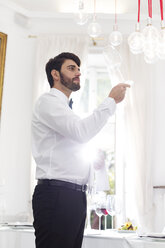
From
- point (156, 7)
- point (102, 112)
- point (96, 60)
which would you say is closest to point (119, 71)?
point (96, 60)

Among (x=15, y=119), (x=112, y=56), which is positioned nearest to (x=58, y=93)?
(x=112, y=56)

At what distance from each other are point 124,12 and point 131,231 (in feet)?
8.85

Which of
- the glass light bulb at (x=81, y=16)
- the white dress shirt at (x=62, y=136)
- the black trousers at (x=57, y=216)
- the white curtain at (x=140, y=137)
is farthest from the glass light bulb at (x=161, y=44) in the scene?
the white curtain at (x=140, y=137)

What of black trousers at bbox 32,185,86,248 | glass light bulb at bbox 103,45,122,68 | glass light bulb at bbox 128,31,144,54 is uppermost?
glass light bulb at bbox 128,31,144,54

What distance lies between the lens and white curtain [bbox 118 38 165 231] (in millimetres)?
3702

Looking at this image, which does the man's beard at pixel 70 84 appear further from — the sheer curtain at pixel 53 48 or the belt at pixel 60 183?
the sheer curtain at pixel 53 48

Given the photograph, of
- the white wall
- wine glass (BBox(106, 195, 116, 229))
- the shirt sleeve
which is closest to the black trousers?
the shirt sleeve

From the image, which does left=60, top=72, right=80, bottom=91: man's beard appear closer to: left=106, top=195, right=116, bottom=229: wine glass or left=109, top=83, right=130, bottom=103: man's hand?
left=109, top=83, right=130, bottom=103: man's hand

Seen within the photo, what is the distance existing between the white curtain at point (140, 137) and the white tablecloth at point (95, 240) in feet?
4.91

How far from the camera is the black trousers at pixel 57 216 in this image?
5.48ft

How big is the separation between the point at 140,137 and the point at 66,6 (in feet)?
5.51

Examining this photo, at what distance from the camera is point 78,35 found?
4.19 meters

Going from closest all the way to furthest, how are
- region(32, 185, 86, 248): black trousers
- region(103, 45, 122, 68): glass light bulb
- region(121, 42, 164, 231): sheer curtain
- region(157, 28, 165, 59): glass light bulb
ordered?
1. region(32, 185, 86, 248): black trousers
2. region(157, 28, 165, 59): glass light bulb
3. region(103, 45, 122, 68): glass light bulb
4. region(121, 42, 164, 231): sheer curtain

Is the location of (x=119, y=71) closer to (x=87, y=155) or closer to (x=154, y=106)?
(x=154, y=106)
